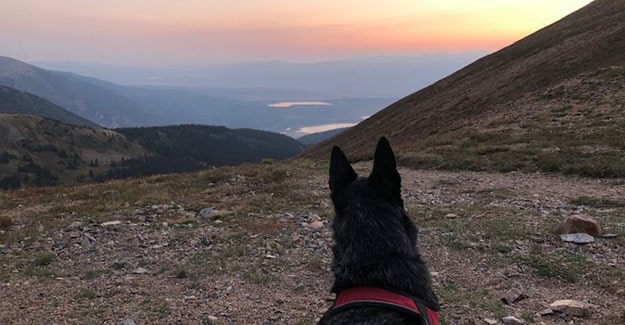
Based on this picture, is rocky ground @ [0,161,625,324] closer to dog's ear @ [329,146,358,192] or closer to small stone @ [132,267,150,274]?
small stone @ [132,267,150,274]

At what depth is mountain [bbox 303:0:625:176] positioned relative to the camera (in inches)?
720

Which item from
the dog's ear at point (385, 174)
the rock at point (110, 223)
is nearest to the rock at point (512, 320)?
the dog's ear at point (385, 174)

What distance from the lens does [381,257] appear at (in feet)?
12.7

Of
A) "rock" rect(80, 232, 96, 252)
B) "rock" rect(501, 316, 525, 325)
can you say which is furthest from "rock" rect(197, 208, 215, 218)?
"rock" rect(501, 316, 525, 325)

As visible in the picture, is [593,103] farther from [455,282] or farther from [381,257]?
[381,257]

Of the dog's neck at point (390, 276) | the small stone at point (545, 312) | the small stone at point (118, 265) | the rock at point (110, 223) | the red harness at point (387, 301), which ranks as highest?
the dog's neck at point (390, 276)

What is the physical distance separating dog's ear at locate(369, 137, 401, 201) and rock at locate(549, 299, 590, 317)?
4.58 metres

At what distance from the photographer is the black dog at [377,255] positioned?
356 cm

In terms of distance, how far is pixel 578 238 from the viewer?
9570mm

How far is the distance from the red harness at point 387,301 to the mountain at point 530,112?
48.3ft

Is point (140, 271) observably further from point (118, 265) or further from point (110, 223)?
point (110, 223)

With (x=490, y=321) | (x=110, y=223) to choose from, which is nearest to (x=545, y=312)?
(x=490, y=321)

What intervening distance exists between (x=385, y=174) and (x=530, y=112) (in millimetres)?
26052

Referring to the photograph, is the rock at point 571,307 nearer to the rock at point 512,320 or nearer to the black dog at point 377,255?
the rock at point 512,320
